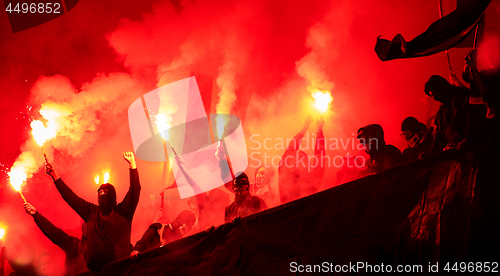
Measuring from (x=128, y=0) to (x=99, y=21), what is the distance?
888 mm

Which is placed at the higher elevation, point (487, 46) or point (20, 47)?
point (20, 47)

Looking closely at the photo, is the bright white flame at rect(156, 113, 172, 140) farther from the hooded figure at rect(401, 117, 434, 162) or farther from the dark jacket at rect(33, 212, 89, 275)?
the hooded figure at rect(401, 117, 434, 162)

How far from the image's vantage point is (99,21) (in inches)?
357

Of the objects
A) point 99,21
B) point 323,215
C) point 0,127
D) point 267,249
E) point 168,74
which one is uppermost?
point 99,21

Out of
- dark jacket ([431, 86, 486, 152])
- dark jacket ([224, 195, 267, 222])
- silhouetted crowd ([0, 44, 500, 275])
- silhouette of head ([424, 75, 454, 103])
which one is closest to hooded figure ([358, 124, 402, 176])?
silhouetted crowd ([0, 44, 500, 275])

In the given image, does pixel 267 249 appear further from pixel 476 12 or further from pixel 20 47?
pixel 20 47

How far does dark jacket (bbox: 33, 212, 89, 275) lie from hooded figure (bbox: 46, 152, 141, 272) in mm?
841

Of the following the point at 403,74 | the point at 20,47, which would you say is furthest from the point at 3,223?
the point at 403,74

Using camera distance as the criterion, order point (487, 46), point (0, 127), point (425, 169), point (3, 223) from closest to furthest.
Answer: point (425, 169) < point (487, 46) < point (3, 223) < point (0, 127)

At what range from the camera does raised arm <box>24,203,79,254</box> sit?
4500 mm

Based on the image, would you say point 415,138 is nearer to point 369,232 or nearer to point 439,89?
point 439,89

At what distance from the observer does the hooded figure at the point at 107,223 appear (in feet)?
11.8

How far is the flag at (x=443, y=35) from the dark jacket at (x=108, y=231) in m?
2.86

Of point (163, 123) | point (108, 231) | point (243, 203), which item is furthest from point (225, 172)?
point (163, 123)
